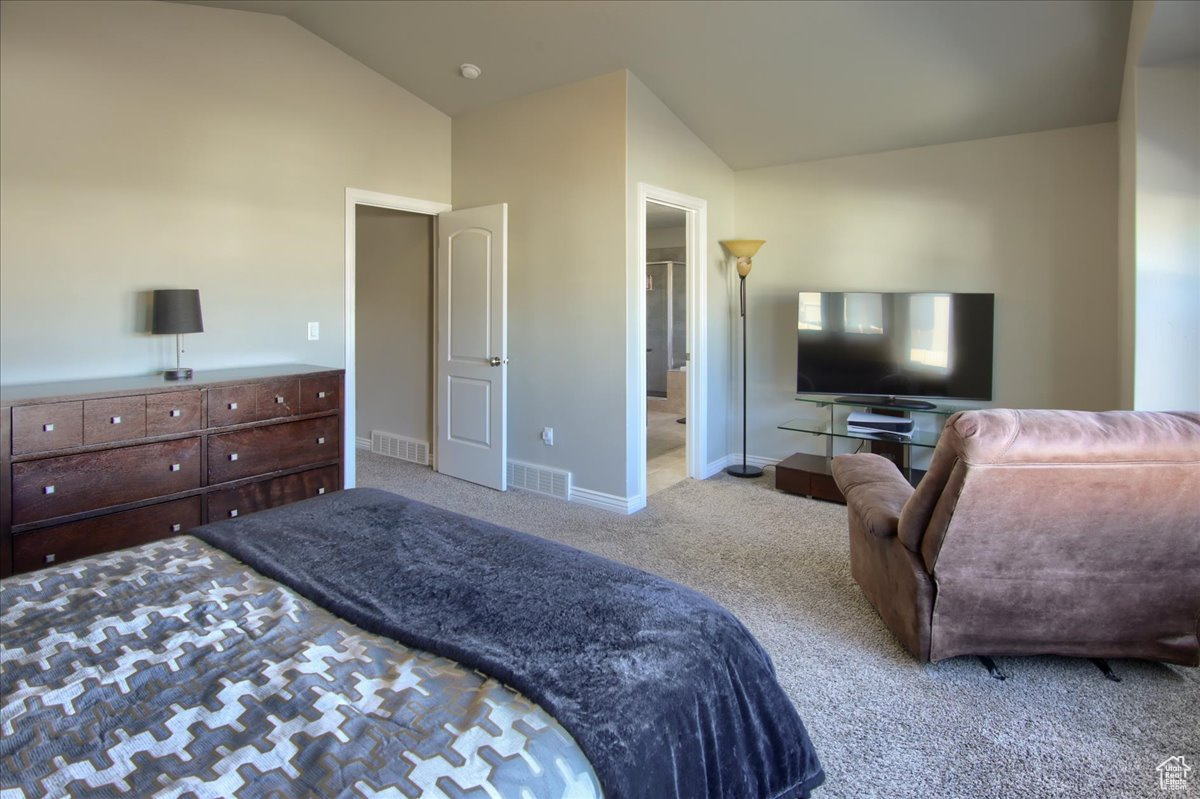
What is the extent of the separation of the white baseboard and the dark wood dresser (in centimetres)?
152

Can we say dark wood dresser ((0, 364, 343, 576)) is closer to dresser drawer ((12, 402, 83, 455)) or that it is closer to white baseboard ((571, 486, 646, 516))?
dresser drawer ((12, 402, 83, 455))

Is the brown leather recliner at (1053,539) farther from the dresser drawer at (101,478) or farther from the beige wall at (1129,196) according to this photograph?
the dresser drawer at (101,478)

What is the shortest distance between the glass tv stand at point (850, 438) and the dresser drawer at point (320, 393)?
2.93 meters

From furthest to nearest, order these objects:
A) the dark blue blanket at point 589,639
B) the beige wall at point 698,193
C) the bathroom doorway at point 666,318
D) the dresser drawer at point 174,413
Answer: the bathroom doorway at point 666,318 → the beige wall at point 698,193 → the dresser drawer at point 174,413 → the dark blue blanket at point 589,639

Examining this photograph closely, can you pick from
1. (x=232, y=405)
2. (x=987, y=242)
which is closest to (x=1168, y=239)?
(x=987, y=242)

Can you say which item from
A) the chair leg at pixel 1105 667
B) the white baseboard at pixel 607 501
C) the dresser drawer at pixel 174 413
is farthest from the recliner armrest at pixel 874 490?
the dresser drawer at pixel 174 413

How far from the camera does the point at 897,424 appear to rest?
14.3 ft

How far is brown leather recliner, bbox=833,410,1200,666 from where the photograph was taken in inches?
75.4

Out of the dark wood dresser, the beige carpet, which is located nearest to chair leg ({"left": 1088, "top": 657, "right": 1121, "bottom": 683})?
the beige carpet

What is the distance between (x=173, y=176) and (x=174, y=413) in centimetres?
138

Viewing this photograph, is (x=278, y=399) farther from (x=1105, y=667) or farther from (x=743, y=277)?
(x=1105, y=667)

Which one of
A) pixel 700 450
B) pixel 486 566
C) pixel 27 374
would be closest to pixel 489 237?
pixel 700 450

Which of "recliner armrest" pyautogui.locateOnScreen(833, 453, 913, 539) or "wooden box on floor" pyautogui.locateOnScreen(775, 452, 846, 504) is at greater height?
"recliner armrest" pyautogui.locateOnScreen(833, 453, 913, 539)

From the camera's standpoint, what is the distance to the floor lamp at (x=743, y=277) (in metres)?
4.88
